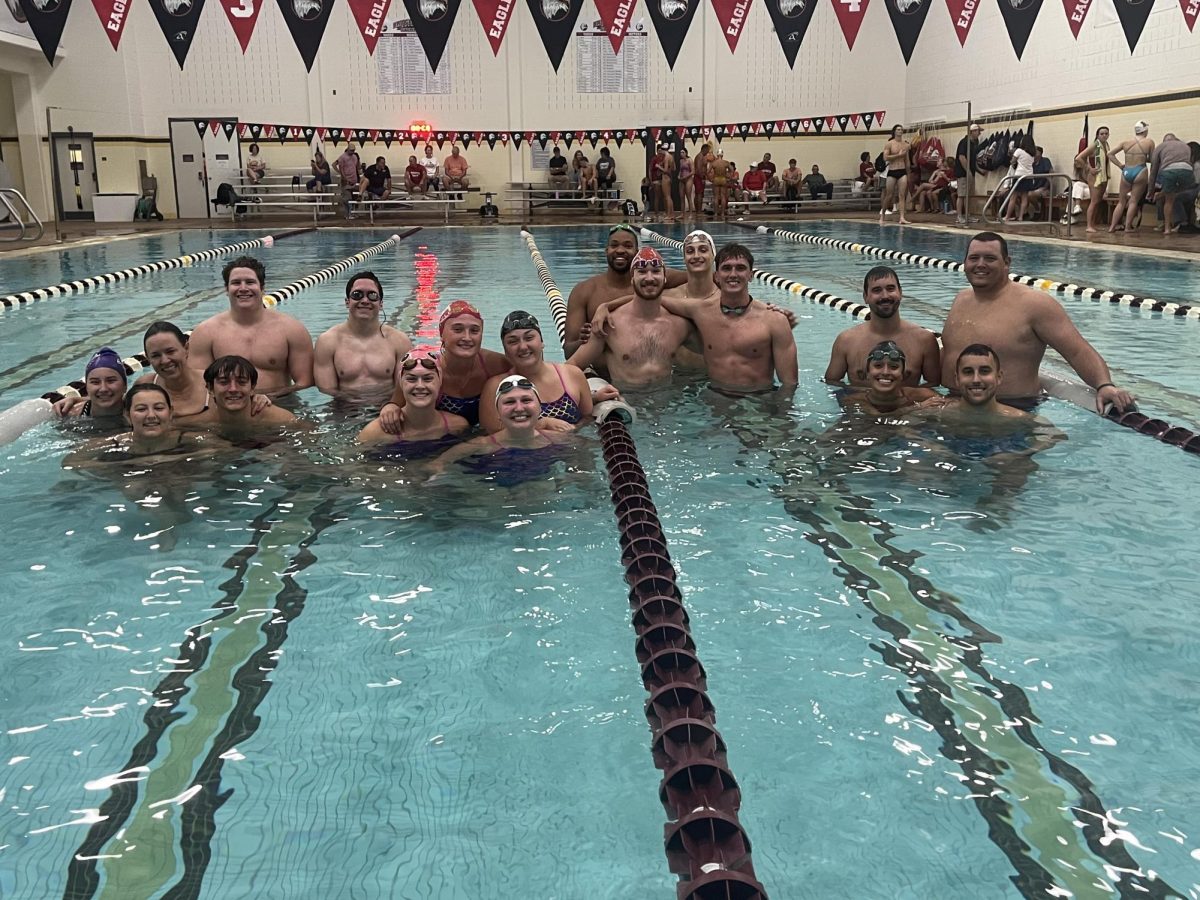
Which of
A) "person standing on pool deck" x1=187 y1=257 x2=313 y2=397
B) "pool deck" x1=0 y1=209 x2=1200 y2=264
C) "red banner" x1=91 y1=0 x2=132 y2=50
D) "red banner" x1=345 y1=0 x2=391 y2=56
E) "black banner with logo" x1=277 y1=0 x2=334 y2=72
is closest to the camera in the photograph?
"person standing on pool deck" x1=187 y1=257 x2=313 y2=397

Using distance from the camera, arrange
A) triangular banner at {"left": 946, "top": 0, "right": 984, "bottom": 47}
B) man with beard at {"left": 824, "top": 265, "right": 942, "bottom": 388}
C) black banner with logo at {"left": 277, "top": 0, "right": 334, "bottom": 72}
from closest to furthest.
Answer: man with beard at {"left": 824, "top": 265, "right": 942, "bottom": 388}, black banner with logo at {"left": 277, "top": 0, "right": 334, "bottom": 72}, triangular banner at {"left": 946, "top": 0, "right": 984, "bottom": 47}

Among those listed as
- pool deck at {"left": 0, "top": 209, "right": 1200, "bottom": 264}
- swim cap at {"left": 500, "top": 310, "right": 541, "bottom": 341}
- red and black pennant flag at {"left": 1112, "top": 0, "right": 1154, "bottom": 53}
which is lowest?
swim cap at {"left": 500, "top": 310, "right": 541, "bottom": 341}

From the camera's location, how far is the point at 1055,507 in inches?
148

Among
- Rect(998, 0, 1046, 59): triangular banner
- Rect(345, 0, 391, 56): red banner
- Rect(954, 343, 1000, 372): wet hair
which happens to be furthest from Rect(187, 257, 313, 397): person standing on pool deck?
Rect(345, 0, 391, 56): red banner

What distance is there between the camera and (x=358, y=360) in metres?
5.48

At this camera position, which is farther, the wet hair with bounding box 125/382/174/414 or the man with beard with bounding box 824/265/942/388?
the man with beard with bounding box 824/265/942/388

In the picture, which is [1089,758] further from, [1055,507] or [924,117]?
[924,117]

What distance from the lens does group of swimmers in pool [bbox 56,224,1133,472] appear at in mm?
4445

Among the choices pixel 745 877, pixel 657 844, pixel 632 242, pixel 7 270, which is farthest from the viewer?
pixel 7 270

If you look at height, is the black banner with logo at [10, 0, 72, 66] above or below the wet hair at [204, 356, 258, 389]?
above

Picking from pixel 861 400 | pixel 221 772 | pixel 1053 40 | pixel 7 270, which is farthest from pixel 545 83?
pixel 221 772

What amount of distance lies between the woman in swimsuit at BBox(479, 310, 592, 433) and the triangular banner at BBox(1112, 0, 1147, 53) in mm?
12236

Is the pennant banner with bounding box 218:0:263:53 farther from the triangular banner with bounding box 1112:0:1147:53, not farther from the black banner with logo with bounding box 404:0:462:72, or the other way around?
the triangular banner with bounding box 1112:0:1147:53

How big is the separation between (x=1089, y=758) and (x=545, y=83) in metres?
23.2
